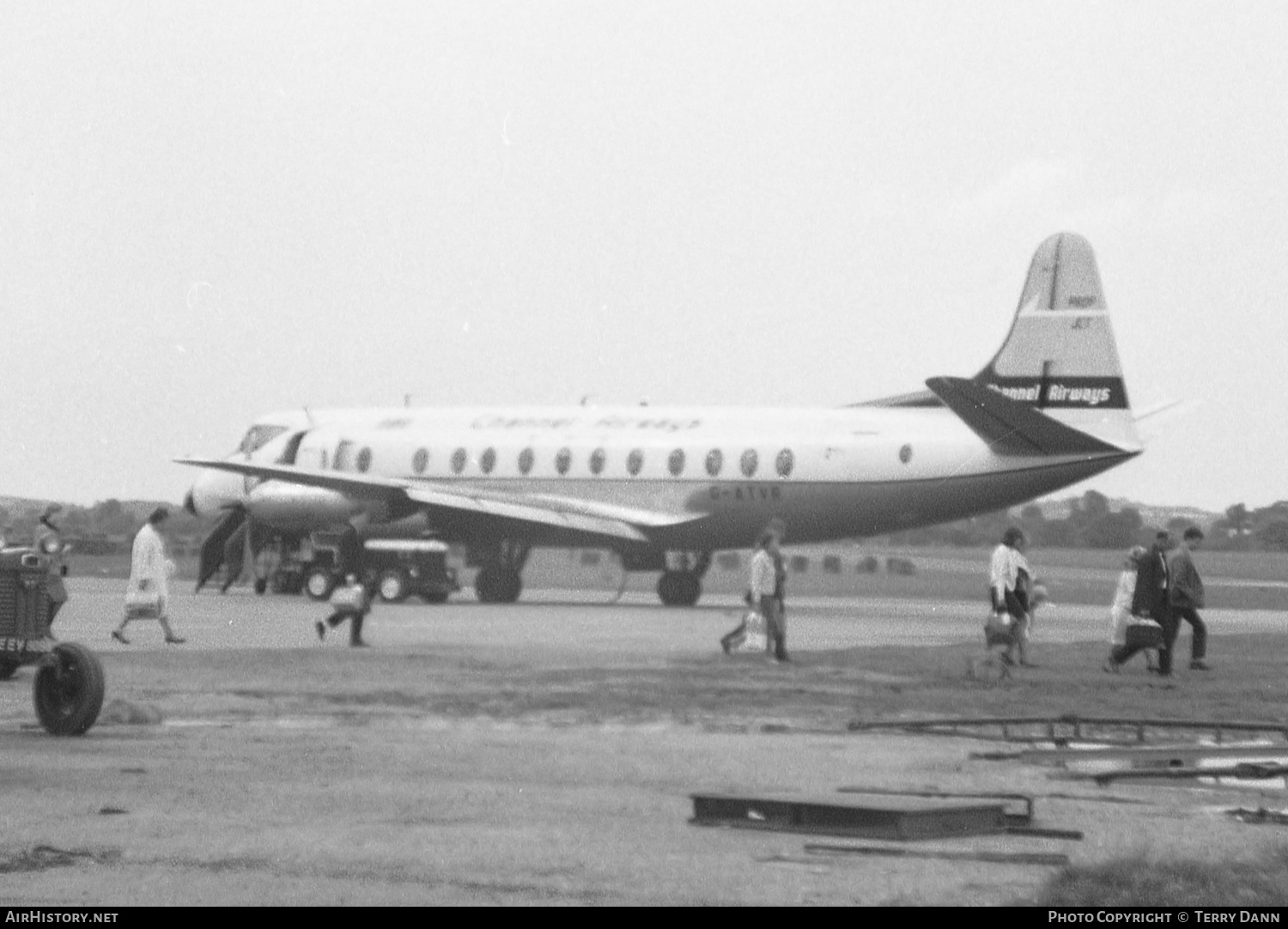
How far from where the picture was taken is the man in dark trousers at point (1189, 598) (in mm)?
26859

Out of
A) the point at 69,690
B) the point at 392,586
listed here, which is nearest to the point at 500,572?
the point at 392,586

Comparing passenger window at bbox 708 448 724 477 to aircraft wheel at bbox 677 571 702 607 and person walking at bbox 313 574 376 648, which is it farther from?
person walking at bbox 313 574 376 648

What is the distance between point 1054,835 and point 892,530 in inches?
1241

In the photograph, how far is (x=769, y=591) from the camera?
88.4 feet

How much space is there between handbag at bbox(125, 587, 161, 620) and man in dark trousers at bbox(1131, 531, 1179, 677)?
12031 millimetres

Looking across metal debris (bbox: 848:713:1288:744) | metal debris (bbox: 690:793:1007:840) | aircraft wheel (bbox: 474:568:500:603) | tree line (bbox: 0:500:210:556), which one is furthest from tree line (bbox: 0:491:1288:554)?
metal debris (bbox: 690:793:1007:840)

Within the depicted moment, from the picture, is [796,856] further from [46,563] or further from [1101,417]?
[1101,417]

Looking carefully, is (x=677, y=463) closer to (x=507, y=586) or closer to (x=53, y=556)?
(x=507, y=586)

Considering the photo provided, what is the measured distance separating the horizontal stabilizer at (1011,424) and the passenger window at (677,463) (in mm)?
5774

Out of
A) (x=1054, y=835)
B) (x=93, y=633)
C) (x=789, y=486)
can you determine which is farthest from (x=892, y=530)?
(x=1054, y=835)

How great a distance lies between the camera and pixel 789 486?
42281 millimetres

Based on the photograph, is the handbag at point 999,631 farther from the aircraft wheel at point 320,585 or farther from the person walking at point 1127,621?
the aircraft wheel at point 320,585

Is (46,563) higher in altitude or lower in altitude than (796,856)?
higher

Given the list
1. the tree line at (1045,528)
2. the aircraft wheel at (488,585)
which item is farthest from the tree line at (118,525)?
the aircraft wheel at (488,585)
